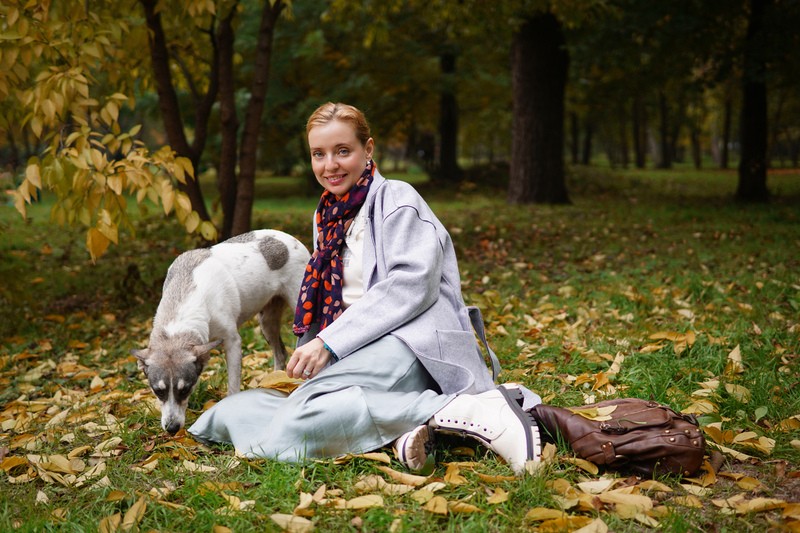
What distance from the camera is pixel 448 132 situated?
2286 centimetres

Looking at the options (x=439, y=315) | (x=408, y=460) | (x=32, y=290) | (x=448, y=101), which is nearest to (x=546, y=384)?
(x=439, y=315)

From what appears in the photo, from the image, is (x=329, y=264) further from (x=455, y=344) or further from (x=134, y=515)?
(x=134, y=515)

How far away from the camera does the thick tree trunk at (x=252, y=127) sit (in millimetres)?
8164

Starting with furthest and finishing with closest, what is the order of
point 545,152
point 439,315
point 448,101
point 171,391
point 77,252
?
1. point 448,101
2. point 545,152
3. point 77,252
4. point 171,391
5. point 439,315

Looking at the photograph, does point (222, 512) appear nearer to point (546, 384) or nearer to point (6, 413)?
point (546, 384)

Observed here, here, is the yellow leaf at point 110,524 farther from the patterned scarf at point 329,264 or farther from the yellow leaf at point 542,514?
the yellow leaf at point 542,514

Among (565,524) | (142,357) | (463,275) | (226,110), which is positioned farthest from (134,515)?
(226,110)

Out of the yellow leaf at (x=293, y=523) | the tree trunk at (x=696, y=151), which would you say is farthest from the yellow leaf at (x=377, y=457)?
the tree trunk at (x=696, y=151)

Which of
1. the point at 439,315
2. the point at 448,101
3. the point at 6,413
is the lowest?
the point at 6,413

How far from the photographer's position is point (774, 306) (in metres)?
5.98

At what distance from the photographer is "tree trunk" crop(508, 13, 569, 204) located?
14.4m

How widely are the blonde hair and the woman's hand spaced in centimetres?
116

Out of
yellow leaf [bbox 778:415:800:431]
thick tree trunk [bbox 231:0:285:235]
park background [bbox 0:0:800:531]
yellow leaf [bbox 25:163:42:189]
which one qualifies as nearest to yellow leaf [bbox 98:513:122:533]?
park background [bbox 0:0:800:531]

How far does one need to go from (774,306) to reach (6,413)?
246 inches
